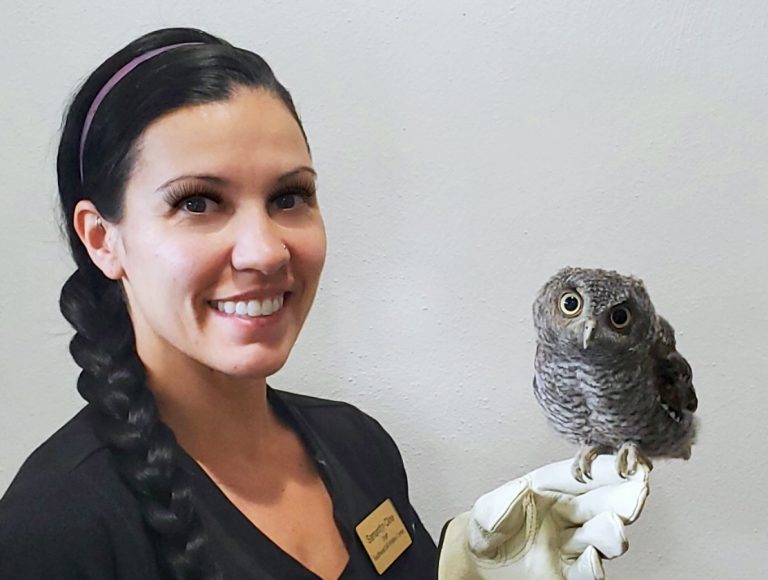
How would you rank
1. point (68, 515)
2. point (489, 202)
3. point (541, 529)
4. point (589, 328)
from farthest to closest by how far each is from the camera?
1. point (489, 202)
2. point (541, 529)
3. point (589, 328)
4. point (68, 515)

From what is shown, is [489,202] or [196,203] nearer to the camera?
[196,203]

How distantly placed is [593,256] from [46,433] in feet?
2.55

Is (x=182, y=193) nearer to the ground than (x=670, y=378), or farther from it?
farther from it

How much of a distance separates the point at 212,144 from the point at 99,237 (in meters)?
0.15

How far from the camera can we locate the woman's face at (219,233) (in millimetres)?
641

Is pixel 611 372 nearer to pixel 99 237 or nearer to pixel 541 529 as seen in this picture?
pixel 541 529

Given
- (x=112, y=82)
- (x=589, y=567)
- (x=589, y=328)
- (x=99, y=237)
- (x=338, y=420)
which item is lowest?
(x=589, y=567)

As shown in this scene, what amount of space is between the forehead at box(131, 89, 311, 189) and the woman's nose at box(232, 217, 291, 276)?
0.04 m

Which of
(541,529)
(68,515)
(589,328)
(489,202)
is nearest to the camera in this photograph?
(68,515)

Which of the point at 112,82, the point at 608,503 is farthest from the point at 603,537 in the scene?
the point at 112,82

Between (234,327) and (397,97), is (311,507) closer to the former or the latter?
(234,327)

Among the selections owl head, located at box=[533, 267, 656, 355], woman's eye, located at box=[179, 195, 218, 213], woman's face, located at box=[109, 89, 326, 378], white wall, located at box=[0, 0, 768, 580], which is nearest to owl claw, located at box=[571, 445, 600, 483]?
owl head, located at box=[533, 267, 656, 355]

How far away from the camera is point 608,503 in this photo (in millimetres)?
787

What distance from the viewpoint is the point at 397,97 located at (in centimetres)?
103
